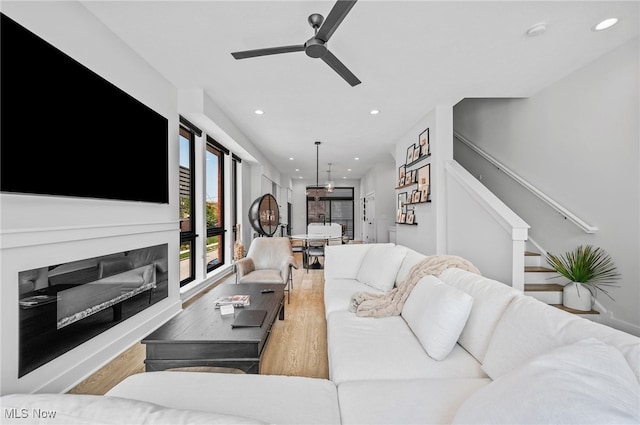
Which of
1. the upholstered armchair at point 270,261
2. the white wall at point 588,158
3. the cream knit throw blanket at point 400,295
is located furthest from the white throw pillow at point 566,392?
the upholstered armchair at point 270,261

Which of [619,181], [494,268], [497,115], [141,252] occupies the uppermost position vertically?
[497,115]

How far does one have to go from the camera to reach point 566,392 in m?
0.72

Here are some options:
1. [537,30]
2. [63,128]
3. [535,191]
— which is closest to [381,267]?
[535,191]

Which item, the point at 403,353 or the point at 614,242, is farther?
the point at 614,242

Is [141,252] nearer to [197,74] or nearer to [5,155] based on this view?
[5,155]

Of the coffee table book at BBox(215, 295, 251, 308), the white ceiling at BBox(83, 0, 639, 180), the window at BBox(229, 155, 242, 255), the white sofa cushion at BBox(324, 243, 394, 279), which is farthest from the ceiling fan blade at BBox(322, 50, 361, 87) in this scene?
the window at BBox(229, 155, 242, 255)

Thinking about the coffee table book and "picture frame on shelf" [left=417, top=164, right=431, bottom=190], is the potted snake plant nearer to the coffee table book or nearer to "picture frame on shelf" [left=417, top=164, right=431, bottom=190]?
"picture frame on shelf" [left=417, top=164, right=431, bottom=190]

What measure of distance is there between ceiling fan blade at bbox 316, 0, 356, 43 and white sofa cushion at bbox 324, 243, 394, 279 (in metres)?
2.19

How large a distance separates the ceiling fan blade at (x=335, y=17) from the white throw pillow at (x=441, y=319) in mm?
1613

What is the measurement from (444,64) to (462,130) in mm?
2385

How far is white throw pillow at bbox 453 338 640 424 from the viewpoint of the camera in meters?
0.67

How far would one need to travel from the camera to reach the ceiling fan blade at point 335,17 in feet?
4.84

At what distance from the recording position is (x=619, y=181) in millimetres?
2613

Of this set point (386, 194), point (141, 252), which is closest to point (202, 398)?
point (141, 252)
